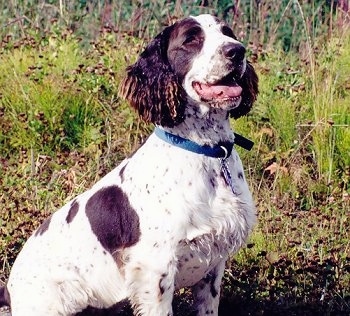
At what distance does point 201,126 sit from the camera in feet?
14.9

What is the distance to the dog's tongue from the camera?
174 inches

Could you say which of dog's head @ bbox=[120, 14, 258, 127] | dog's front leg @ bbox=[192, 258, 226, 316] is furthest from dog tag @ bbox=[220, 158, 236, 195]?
dog's front leg @ bbox=[192, 258, 226, 316]

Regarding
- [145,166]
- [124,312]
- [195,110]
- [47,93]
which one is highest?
[195,110]

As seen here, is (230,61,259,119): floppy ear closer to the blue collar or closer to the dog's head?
the dog's head

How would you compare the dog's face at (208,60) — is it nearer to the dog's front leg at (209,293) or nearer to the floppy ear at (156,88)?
the floppy ear at (156,88)

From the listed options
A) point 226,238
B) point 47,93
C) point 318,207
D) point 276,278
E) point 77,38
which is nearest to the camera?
point 226,238

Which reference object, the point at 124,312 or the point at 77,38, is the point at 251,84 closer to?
the point at 124,312

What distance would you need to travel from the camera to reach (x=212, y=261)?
457 centimetres

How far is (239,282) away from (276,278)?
0.70 ft

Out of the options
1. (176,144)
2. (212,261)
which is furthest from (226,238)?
(176,144)

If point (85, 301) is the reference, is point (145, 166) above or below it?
above

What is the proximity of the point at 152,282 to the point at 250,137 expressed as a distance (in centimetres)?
272

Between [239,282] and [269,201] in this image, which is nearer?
[239,282]

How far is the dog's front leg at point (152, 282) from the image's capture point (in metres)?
4.40
